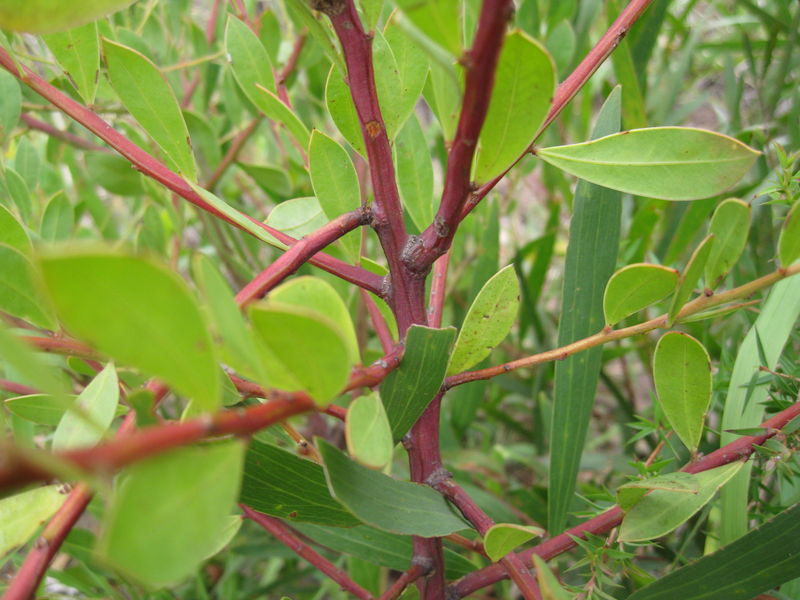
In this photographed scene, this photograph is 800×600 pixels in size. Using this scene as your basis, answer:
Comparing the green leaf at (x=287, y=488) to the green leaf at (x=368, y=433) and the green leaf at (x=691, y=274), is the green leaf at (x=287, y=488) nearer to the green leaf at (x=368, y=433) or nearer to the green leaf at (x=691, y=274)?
the green leaf at (x=368, y=433)

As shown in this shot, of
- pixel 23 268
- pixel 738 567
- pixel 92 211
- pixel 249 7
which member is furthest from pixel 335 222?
pixel 92 211

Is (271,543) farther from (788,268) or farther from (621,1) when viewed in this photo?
(621,1)

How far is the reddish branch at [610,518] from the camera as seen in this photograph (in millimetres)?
388

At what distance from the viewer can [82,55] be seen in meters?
0.42

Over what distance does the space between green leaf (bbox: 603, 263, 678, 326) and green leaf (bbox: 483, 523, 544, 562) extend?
4.6 inches

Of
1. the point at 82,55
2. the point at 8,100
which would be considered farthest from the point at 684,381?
the point at 8,100

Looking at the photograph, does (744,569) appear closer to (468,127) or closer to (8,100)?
(468,127)

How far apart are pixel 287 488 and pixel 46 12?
0.84 ft

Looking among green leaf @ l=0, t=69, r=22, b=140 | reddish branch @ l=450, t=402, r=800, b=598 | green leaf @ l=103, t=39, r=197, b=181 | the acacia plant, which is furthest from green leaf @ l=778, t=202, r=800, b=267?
green leaf @ l=0, t=69, r=22, b=140

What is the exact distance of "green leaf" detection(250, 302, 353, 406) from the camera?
0.71ft

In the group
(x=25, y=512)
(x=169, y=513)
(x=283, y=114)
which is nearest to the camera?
(x=169, y=513)

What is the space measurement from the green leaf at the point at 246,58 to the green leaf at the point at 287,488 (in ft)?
0.82

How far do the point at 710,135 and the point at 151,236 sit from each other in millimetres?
602

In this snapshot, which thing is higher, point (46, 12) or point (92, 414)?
point (46, 12)
